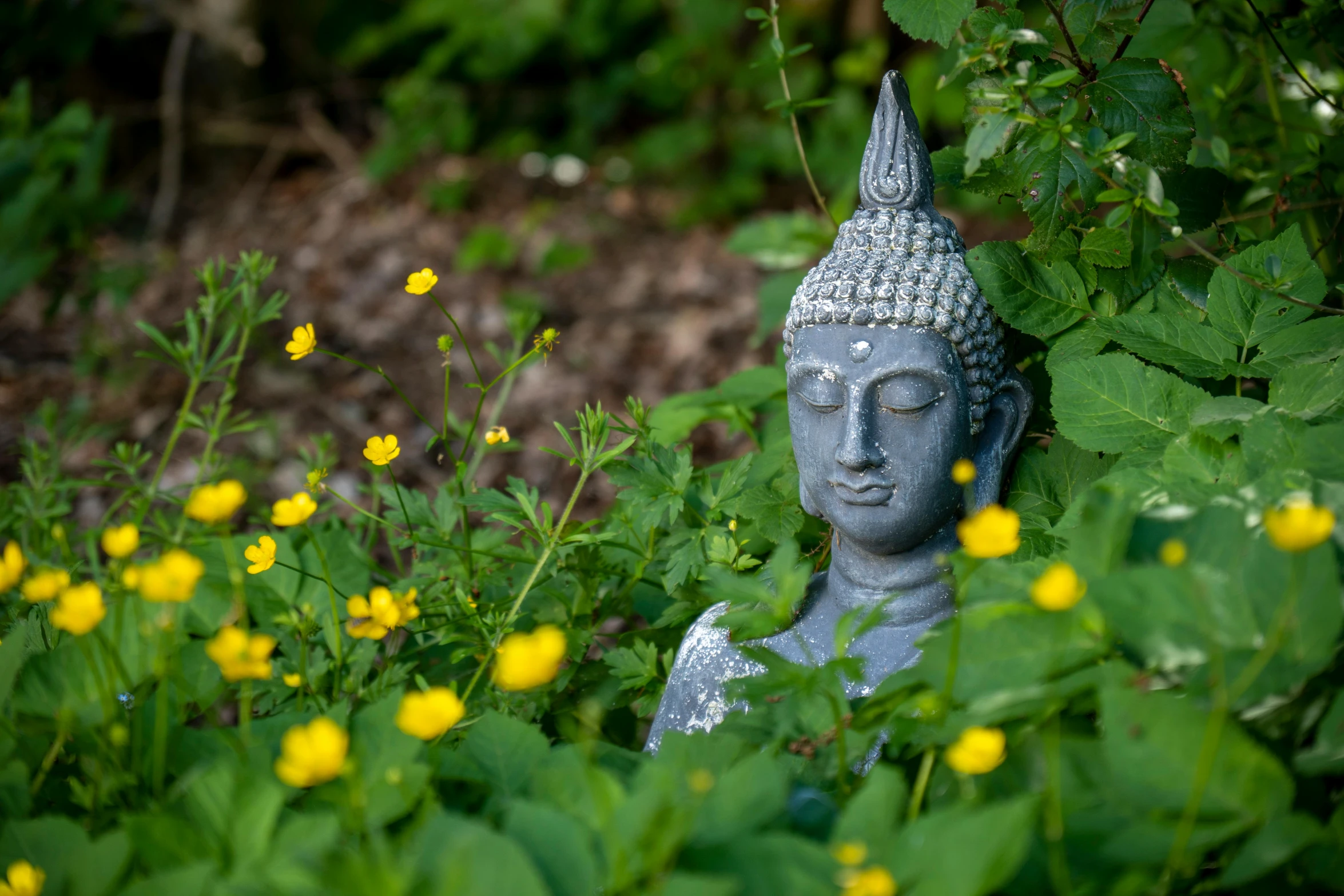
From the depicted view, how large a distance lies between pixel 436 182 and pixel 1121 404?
16.8ft

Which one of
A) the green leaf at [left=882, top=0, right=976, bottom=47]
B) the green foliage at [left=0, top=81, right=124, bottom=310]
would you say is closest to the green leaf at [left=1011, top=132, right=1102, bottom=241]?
the green leaf at [left=882, top=0, right=976, bottom=47]

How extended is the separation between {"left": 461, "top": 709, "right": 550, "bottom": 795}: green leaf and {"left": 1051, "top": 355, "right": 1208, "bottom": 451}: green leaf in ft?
3.16

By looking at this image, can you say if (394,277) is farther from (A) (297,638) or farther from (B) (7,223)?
(A) (297,638)

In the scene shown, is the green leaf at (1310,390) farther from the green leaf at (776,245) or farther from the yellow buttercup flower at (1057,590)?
the green leaf at (776,245)

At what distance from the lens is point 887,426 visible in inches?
70.1

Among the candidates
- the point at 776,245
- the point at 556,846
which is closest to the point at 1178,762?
the point at 556,846

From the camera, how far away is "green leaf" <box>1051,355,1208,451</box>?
65.9 inches

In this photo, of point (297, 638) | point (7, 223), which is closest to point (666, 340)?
point (7, 223)

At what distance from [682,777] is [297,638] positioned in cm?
112

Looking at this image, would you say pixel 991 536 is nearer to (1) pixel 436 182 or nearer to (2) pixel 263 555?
(2) pixel 263 555

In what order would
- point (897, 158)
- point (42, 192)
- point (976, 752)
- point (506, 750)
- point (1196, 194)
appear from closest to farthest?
point (976, 752) < point (506, 750) < point (897, 158) < point (1196, 194) < point (42, 192)

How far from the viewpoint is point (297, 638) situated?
2043 mm

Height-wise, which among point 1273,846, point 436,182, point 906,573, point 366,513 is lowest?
point 436,182

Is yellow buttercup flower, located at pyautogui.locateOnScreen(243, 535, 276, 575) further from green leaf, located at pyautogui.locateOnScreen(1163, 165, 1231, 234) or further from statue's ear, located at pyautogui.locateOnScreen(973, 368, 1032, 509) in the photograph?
green leaf, located at pyautogui.locateOnScreen(1163, 165, 1231, 234)
